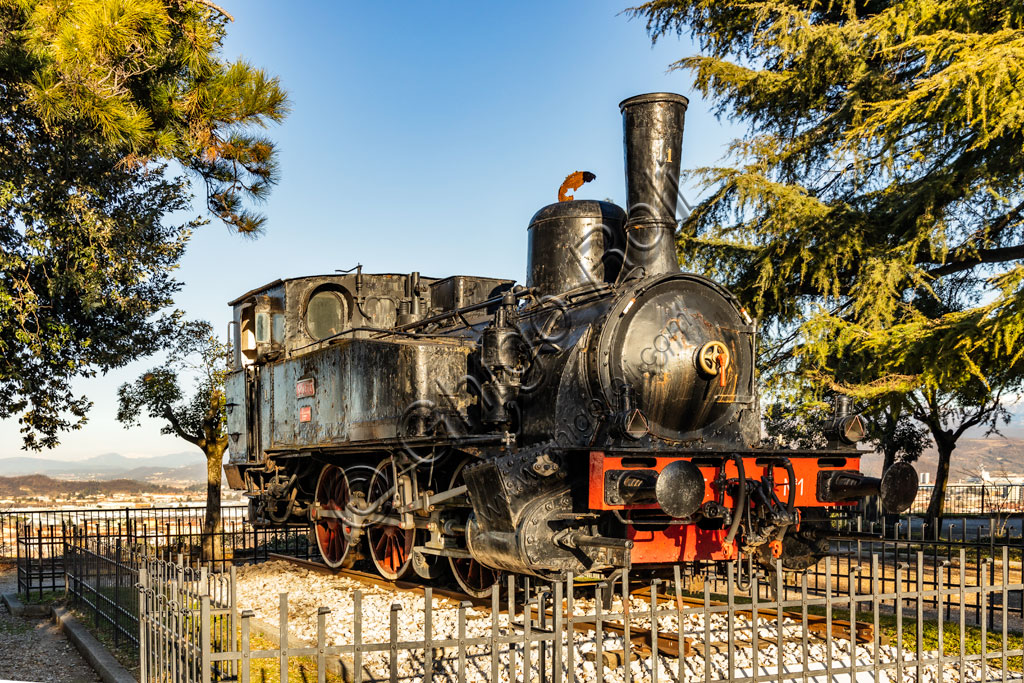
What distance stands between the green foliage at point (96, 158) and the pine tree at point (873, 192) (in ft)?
20.3

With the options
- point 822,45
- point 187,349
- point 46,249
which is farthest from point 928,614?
point 187,349

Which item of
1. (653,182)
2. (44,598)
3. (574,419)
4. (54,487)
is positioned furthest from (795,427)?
(54,487)

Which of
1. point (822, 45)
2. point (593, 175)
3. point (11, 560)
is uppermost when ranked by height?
point (822, 45)

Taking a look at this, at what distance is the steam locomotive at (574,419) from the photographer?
20.5ft

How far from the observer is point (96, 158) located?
9430mm

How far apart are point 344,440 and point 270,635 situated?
2.46 metres

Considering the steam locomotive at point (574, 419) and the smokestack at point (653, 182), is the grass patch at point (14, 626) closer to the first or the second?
the steam locomotive at point (574, 419)

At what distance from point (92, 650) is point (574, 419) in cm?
384

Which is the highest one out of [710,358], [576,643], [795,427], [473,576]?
[710,358]

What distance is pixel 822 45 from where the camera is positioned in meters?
11.8

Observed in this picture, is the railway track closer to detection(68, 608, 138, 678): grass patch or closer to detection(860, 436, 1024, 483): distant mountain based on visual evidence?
detection(68, 608, 138, 678): grass patch

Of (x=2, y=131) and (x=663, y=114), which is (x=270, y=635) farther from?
(x=2, y=131)

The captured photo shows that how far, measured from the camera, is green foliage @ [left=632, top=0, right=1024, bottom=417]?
949 centimetres

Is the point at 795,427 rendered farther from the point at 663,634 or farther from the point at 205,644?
the point at 205,644
